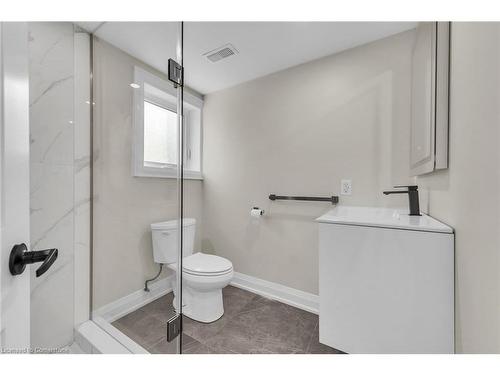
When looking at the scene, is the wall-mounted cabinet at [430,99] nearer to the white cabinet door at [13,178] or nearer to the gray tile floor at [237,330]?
the gray tile floor at [237,330]

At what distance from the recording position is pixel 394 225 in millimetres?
816

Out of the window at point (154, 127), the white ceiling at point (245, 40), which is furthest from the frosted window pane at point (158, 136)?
the white ceiling at point (245, 40)

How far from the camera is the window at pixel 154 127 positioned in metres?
1.16

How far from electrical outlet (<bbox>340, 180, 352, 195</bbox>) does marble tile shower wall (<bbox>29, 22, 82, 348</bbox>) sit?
1.68m

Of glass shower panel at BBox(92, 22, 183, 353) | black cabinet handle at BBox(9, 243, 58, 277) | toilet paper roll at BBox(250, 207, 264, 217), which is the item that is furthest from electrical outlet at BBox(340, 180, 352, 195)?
black cabinet handle at BBox(9, 243, 58, 277)

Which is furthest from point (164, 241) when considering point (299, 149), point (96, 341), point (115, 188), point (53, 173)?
point (299, 149)

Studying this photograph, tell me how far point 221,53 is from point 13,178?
1563 mm

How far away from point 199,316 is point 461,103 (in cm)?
180

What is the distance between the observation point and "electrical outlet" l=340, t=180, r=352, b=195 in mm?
1536

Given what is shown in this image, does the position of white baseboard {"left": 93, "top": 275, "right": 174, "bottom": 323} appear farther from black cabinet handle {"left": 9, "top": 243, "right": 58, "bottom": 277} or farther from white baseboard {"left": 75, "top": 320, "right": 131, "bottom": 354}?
black cabinet handle {"left": 9, "top": 243, "right": 58, "bottom": 277}

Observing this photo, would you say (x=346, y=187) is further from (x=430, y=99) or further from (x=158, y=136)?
(x=158, y=136)

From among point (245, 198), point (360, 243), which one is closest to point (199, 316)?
point (245, 198)

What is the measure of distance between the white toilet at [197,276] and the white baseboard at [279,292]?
439 mm

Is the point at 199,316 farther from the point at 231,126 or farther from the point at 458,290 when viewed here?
the point at 231,126
